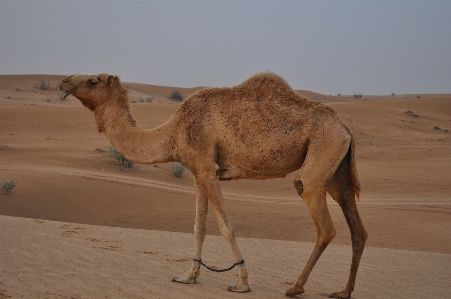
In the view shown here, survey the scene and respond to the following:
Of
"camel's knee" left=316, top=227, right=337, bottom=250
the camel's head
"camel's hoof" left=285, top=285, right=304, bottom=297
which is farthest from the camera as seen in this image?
the camel's head

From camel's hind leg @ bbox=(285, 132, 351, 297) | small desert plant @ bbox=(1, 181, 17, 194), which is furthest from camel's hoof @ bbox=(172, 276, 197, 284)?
small desert plant @ bbox=(1, 181, 17, 194)

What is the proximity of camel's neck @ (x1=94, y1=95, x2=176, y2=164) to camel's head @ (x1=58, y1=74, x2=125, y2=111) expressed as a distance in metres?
0.17

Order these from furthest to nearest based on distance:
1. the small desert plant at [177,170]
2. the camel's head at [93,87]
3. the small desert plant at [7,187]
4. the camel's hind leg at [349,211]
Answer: the small desert plant at [177,170]
the small desert plant at [7,187]
the camel's head at [93,87]
the camel's hind leg at [349,211]

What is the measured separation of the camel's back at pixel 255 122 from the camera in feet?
23.3

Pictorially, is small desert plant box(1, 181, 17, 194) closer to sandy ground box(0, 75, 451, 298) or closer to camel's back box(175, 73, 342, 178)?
sandy ground box(0, 75, 451, 298)

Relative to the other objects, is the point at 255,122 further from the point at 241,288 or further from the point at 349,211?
the point at 241,288

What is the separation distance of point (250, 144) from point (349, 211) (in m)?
1.52

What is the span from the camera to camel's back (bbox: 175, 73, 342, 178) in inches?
279

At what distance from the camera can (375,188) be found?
22.1m

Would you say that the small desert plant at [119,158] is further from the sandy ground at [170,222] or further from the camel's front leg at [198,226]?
the camel's front leg at [198,226]

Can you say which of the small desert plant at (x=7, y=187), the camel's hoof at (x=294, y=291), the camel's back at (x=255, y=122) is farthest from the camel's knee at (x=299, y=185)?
the small desert plant at (x=7, y=187)

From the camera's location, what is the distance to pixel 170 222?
1662 cm

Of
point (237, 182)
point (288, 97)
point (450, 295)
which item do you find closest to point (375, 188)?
point (237, 182)

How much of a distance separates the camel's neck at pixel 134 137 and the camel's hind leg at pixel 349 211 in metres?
2.13
